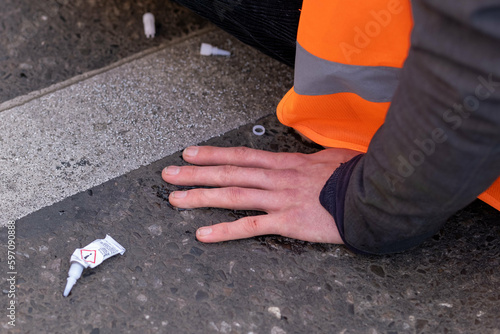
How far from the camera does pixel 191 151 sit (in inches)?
68.1

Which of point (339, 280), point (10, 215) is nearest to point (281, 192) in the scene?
point (339, 280)

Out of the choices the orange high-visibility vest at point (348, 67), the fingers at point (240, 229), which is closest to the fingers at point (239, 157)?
the orange high-visibility vest at point (348, 67)

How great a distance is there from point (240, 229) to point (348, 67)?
611 mm

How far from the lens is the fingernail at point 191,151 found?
5.65 ft

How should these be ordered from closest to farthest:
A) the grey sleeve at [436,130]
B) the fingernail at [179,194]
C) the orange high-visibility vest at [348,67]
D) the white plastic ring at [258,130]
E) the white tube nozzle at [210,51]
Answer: the grey sleeve at [436,130] < the orange high-visibility vest at [348,67] < the fingernail at [179,194] < the white plastic ring at [258,130] < the white tube nozzle at [210,51]

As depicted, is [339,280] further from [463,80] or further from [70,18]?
[70,18]

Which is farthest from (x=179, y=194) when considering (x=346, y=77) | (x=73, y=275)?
(x=346, y=77)

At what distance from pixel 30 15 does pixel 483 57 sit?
2.14 metres

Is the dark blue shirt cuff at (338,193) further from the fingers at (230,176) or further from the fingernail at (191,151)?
the fingernail at (191,151)

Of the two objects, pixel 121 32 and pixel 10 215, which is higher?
pixel 121 32

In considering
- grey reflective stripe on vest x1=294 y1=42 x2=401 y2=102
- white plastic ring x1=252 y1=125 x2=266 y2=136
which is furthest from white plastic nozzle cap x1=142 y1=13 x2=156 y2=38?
grey reflective stripe on vest x1=294 y1=42 x2=401 y2=102

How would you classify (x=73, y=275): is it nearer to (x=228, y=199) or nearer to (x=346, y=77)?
(x=228, y=199)

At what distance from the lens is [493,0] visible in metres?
0.84

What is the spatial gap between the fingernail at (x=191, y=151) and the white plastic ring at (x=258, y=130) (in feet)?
0.90
